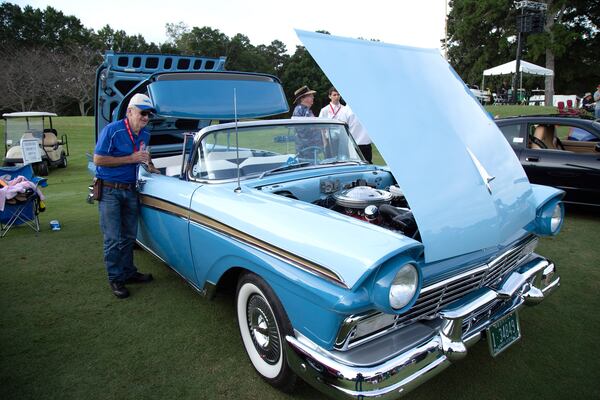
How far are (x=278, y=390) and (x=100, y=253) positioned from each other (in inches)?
128

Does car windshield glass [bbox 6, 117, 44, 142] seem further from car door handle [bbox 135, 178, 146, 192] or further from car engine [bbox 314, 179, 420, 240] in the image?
car engine [bbox 314, 179, 420, 240]

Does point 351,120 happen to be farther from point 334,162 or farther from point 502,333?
point 502,333

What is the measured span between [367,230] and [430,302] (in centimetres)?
50

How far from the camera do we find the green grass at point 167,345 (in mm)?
2410

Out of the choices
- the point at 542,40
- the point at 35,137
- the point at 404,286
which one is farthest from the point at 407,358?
the point at 542,40

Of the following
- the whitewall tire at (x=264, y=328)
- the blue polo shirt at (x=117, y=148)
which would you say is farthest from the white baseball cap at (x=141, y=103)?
the whitewall tire at (x=264, y=328)

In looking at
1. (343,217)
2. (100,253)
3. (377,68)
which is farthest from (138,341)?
(377,68)

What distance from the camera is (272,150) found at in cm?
352

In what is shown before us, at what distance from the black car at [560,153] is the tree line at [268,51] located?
69.3ft

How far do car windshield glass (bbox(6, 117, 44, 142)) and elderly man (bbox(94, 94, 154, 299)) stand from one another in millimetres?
10022

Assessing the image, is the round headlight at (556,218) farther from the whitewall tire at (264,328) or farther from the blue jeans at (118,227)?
the blue jeans at (118,227)

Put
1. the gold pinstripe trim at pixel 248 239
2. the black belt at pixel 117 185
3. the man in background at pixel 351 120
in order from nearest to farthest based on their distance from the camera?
the gold pinstripe trim at pixel 248 239
the black belt at pixel 117 185
the man in background at pixel 351 120

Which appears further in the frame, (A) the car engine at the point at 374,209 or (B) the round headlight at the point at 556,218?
(B) the round headlight at the point at 556,218

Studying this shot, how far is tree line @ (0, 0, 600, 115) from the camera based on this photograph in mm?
30828
